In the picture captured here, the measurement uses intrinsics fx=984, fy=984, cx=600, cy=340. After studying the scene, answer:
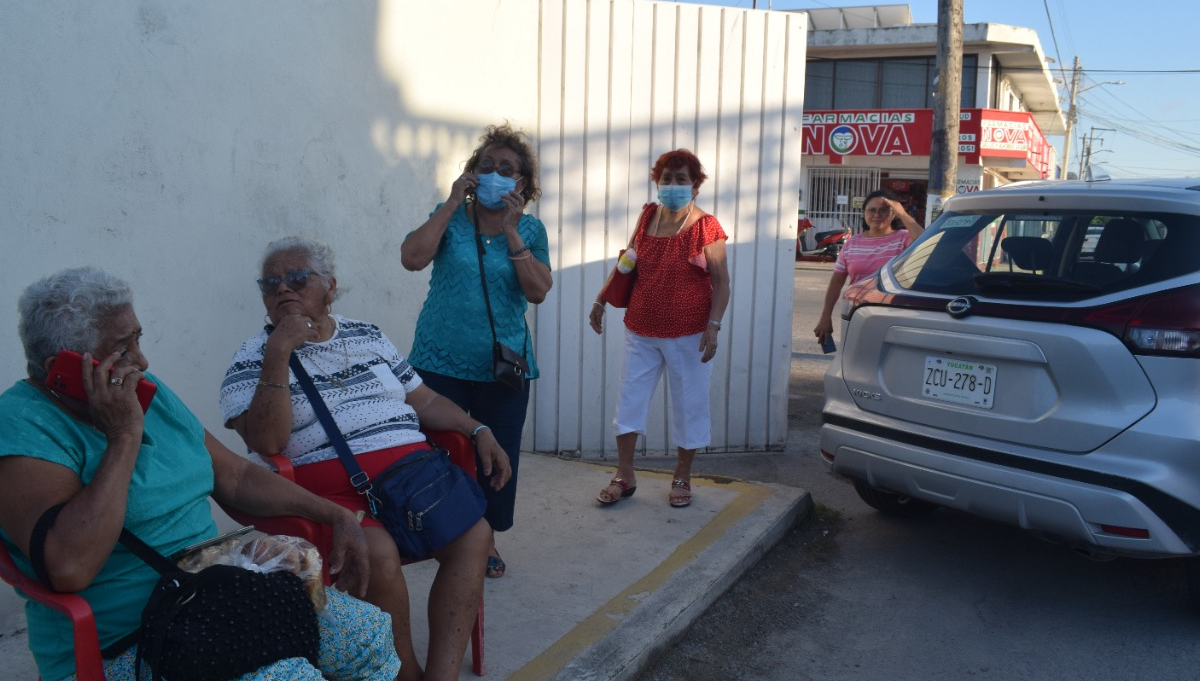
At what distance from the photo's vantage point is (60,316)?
2104 millimetres

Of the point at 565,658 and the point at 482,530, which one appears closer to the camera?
the point at 482,530

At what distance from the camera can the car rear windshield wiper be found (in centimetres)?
369

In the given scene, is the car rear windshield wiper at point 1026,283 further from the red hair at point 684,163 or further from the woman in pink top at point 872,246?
the woman in pink top at point 872,246

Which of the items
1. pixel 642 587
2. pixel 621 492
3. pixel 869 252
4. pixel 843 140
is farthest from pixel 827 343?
pixel 843 140

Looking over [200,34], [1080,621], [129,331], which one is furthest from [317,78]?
[1080,621]

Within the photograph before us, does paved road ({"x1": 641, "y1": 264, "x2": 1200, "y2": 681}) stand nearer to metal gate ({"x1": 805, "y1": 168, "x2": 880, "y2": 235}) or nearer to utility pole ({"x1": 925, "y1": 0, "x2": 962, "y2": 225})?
utility pole ({"x1": 925, "y1": 0, "x2": 962, "y2": 225})

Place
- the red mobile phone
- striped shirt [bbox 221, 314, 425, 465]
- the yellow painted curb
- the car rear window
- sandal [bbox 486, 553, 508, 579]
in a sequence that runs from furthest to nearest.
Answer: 1. sandal [bbox 486, 553, 508, 579]
2. the car rear window
3. the yellow painted curb
4. striped shirt [bbox 221, 314, 425, 465]
5. the red mobile phone

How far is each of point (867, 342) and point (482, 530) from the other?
7.12 feet

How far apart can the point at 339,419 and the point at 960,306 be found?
2.47 m

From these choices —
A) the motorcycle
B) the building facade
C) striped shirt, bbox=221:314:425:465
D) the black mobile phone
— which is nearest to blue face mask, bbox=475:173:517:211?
striped shirt, bbox=221:314:425:465

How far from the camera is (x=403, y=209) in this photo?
4832mm

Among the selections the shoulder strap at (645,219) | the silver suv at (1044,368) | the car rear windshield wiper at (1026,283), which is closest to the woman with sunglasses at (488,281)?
the shoulder strap at (645,219)

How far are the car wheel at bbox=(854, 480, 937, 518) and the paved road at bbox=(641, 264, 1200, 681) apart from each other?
2.4 inches

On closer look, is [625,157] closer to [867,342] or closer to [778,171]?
[778,171]
